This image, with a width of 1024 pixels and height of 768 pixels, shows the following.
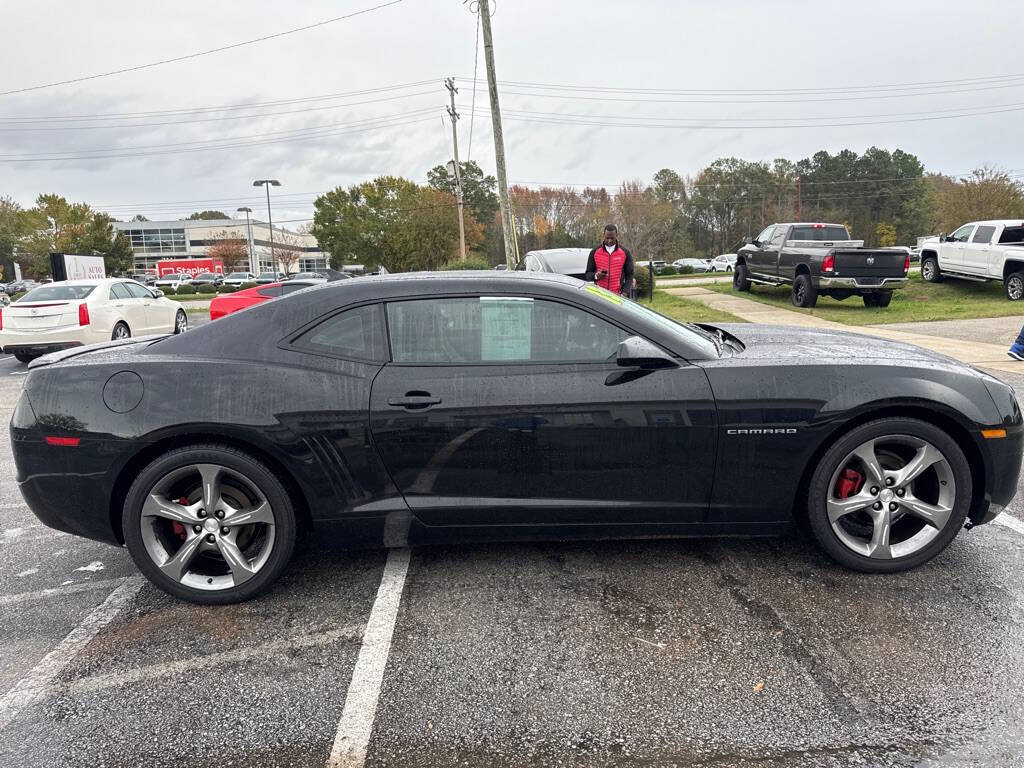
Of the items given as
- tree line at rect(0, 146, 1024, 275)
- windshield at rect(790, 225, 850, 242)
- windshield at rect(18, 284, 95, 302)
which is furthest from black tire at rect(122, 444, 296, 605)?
tree line at rect(0, 146, 1024, 275)

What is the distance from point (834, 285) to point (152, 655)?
1468cm

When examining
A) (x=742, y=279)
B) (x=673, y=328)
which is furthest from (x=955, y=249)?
(x=673, y=328)

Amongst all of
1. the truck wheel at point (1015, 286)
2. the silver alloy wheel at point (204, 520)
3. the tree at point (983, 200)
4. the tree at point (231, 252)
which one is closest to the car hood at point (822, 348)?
the silver alloy wheel at point (204, 520)

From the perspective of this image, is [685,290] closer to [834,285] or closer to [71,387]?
[834,285]

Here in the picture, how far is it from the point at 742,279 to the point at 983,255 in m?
5.69

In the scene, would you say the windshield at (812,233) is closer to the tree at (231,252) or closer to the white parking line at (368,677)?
the white parking line at (368,677)

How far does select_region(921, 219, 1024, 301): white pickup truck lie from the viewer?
632 inches

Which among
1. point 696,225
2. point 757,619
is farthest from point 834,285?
point 696,225

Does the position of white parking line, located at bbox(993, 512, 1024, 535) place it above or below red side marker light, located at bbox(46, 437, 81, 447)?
below

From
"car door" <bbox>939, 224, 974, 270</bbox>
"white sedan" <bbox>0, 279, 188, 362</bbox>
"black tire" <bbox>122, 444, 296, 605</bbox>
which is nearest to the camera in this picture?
"black tire" <bbox>122, 444, 296, 605</bbox>

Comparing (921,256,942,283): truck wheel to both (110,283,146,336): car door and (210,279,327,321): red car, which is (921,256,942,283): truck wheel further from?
(110,283,146,336): car door

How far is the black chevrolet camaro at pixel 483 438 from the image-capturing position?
296cm

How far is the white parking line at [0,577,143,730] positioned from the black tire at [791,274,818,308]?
580 inches

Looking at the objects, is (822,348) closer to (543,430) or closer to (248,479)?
(543,430)
